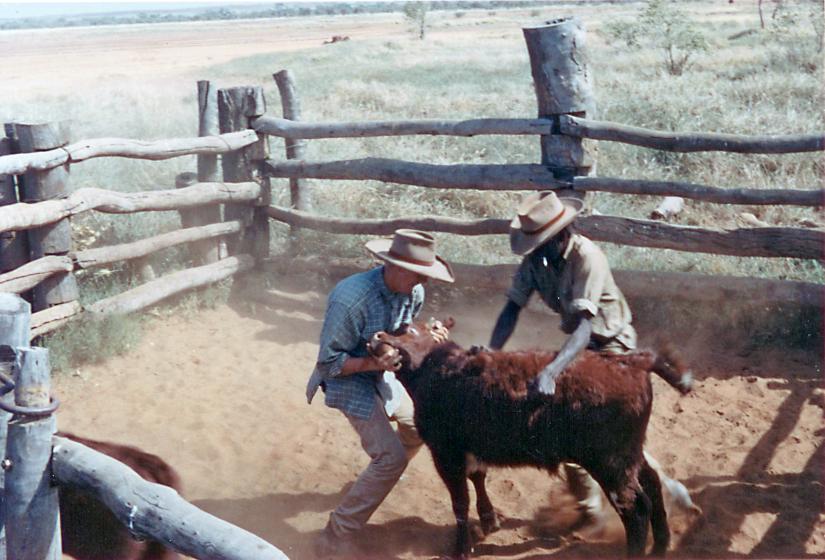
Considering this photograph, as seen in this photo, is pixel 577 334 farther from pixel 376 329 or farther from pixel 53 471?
pixel 53 471

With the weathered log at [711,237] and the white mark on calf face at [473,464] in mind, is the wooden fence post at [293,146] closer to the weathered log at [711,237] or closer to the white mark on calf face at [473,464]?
the weathered log at [711,237]

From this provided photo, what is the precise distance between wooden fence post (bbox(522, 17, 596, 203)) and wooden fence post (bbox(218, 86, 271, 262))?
2.80 meters

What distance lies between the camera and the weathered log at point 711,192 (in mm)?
6719

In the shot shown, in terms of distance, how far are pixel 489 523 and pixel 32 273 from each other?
3882mm

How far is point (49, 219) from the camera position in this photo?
6711mm

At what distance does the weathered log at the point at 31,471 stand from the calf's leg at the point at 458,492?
1.95 meters

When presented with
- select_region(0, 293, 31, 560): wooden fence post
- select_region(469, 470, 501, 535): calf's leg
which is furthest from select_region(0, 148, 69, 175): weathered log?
select_region(469, 470, 501, 535): calf's leg

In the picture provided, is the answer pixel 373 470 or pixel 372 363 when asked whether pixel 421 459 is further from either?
pixel 372 363

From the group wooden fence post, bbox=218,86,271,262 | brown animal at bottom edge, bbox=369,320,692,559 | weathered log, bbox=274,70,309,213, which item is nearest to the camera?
brown animal at bottom edge, bbox=369,320,692,559

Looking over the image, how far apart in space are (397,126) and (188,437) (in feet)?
11.1

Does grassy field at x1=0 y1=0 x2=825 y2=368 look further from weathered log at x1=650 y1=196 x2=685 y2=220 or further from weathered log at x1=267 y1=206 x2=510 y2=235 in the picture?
weathered log at x1=267 y1=206 x2=510 y2=235

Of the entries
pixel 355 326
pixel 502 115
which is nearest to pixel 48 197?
pixel 355 326

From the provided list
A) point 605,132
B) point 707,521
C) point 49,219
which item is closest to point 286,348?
point 49,219

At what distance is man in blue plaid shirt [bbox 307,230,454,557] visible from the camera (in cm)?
428
